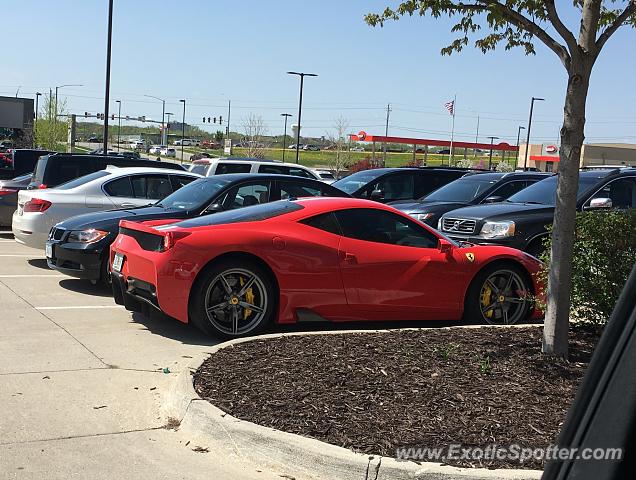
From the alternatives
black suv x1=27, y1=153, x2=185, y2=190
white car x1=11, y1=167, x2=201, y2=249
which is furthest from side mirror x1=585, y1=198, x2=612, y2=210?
black suv x1=27, y1=153, x2=185, y2=190

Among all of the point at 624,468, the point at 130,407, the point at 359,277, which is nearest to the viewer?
the point at 624,468

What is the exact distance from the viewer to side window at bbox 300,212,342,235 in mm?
7387

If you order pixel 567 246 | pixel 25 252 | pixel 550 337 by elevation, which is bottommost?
pixel 25 252

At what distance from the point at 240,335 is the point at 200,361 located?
4.31 ft

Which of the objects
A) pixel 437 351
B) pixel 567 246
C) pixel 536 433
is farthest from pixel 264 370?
pixel 567 246

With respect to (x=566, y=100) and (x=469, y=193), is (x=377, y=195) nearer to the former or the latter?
(x=469, y=193)

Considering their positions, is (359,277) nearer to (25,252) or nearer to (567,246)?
(567,246)

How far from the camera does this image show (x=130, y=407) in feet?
17.0

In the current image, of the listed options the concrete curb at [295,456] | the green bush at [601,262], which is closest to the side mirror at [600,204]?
the green bush at [601,262]

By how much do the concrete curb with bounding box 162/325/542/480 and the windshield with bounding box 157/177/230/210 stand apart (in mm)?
4679

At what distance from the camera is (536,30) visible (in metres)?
5.48

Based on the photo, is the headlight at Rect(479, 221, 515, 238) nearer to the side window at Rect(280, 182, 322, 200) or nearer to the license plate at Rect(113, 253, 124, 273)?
the side window at Rect(280, 182, 322, 200)

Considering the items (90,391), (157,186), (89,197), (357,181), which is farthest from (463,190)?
(90,391)

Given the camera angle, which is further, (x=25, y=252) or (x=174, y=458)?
(x=25, y=252)
